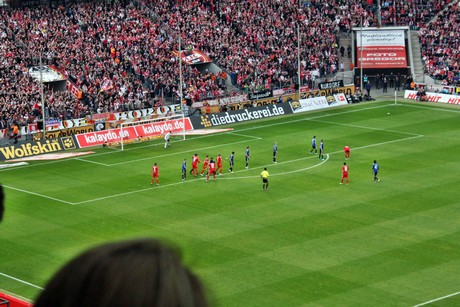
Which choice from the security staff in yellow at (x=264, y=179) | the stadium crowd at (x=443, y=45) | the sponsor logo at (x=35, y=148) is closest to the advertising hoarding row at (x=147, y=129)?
the sponsor logo at (x=35, y=148)

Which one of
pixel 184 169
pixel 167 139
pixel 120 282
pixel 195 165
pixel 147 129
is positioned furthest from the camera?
pixel 147 129

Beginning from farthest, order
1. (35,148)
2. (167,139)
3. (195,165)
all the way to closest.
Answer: (167,139) < (35,148) < (195,165)

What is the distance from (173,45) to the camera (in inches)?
3233

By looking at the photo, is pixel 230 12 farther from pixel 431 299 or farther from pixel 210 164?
pixel 431 299

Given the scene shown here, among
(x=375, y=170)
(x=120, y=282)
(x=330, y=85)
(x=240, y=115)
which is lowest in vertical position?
(x=375, y=170)

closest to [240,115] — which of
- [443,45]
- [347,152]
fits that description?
[347,152]

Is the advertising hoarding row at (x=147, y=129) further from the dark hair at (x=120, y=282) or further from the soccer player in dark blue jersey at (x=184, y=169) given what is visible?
the dark hair at (x=120, y=282)

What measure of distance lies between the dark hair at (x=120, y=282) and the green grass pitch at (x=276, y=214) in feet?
71.5

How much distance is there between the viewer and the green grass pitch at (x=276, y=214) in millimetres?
34750

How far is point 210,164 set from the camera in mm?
52281

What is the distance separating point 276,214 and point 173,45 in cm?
3981

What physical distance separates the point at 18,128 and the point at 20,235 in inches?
914

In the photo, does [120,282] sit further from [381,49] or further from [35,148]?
[381,49]

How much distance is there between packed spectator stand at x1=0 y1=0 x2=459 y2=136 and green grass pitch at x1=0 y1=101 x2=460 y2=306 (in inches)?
388
